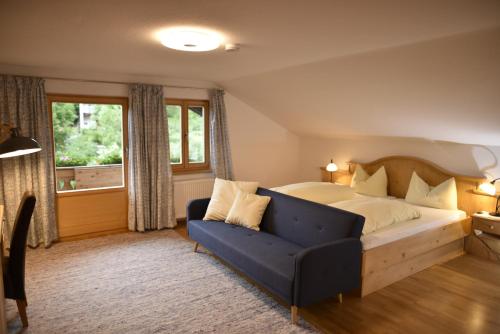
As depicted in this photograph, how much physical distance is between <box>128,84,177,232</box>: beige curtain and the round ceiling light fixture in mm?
2008

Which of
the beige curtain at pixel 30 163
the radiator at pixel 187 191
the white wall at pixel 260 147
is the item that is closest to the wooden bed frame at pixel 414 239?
the white wall at pixel 260 147

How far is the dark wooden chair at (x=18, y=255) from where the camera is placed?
2434 mm

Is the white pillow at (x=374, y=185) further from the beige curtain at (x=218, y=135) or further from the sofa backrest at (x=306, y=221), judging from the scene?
the beige curtain at (x=218, y=135)

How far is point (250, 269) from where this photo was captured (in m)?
2.97

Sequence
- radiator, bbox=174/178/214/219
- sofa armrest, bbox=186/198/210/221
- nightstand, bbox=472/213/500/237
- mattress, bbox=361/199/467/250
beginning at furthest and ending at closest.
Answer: radiator, bbox=174/178/214/219, sofa armrest, bbox=186/198/210/221, nightstand, bbox=472/213/500/237, mattress, bbox=361/199/467/250

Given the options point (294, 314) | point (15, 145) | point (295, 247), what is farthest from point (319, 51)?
point (15, 145)

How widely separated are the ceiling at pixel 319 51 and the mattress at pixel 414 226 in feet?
2.86

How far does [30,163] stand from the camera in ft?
13.3

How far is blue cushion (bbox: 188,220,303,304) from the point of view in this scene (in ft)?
8.78

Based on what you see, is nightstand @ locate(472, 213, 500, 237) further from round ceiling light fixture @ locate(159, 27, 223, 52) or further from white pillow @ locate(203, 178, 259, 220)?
round ceiling light fixture @ locate(159, 27, 223, 52)

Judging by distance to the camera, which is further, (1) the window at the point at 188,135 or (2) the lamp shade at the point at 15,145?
(1) the window at the point at 188,135

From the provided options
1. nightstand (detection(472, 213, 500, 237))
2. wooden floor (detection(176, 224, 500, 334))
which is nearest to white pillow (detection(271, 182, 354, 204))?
wooden floor (detection(176, 224, 500, 334))

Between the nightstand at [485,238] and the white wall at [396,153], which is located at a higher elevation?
the white wall at [396,153]

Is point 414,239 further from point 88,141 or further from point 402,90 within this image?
point 88,141
